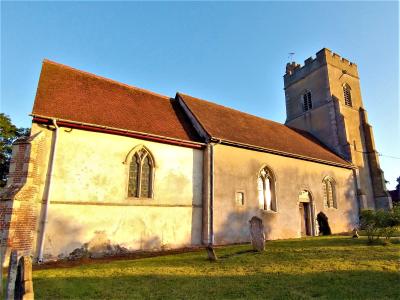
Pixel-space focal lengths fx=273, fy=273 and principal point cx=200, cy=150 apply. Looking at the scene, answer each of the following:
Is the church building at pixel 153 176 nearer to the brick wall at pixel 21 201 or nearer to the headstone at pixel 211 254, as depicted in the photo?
the brick wall at pixel 21 201

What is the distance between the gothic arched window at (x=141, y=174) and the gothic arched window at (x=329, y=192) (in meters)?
12.7

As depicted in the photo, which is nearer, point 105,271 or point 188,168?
point 105,271

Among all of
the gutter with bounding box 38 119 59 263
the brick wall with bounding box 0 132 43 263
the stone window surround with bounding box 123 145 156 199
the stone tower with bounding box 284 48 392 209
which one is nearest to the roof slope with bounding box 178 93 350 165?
the stone tower with bounding box 284 48 392 209

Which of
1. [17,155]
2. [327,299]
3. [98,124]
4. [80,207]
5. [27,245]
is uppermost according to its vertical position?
[98,124]

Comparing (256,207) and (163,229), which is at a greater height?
(256,207)

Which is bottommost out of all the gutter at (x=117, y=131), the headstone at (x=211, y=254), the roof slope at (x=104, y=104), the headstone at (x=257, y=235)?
the headstone at (x=211, y=254)

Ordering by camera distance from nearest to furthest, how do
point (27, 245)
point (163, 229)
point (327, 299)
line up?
point (327, 299), point (27, 245), point (163, 229)

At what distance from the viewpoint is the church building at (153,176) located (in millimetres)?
10102

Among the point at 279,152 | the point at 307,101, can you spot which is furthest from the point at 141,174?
the point at 307,101

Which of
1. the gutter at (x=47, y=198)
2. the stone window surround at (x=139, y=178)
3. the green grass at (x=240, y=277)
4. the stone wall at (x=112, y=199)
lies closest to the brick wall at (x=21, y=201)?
the gutter at (x=47, y=198)

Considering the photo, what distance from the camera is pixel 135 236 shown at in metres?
11.6

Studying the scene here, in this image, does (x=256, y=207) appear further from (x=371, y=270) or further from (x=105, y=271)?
(x=105, y=271)

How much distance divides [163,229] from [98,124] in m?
5.45

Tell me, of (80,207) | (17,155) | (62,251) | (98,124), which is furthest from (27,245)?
(98,124)
